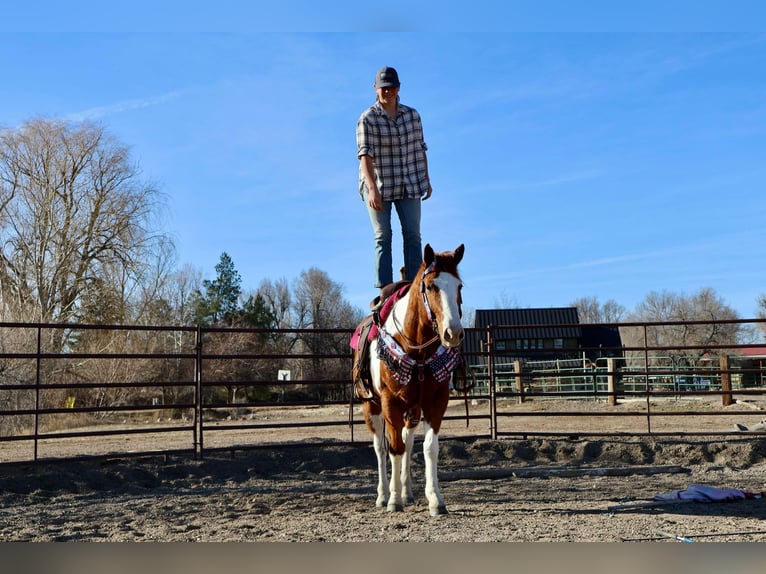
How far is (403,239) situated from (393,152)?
0.68 metres

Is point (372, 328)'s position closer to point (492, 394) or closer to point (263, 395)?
point (492, 394)

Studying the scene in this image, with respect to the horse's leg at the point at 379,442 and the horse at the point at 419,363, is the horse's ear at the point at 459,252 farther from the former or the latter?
the horse's leg at the point at 379,442

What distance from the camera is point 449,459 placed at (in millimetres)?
8305

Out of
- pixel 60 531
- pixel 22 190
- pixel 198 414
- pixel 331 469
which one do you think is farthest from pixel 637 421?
pixel 22 190

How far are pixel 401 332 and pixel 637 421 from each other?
1065 cm

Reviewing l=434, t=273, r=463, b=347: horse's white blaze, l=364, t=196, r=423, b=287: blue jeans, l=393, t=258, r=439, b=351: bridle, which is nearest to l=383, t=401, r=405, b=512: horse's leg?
l=393, t=258, r=439, b=351: bridle

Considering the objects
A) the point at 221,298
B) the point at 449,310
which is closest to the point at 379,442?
the point at 449,310

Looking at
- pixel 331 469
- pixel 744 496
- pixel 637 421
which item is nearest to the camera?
pixel 744 496

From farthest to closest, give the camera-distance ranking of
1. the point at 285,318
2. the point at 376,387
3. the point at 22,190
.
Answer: the point at 285,318 < the point at 22,190 < the point at 376,387

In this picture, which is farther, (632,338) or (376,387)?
(632,338)

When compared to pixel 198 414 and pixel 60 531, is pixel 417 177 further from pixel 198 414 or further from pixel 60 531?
pixel 198 414

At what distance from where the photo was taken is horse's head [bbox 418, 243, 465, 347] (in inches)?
157

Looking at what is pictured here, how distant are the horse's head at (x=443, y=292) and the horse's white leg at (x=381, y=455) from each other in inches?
52.2

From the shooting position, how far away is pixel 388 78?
5355 millimetres
